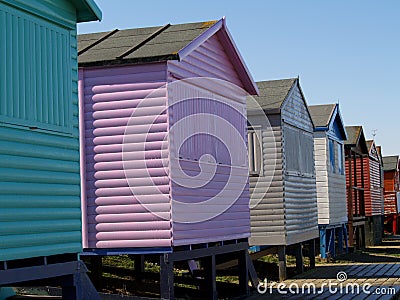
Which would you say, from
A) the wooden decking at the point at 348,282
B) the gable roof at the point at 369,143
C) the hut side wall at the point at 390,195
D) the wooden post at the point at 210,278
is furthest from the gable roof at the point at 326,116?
the hut side wall at the point at 390,195

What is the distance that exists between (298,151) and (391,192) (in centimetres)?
2966

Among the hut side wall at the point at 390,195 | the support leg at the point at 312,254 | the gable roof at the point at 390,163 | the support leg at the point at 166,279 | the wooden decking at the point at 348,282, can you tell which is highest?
the gable roof at the point at 390,163

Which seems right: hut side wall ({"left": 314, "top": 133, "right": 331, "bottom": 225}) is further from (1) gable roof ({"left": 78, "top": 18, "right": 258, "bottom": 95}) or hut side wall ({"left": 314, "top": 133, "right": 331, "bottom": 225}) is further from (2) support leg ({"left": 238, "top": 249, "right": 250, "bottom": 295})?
(1) gable roof ({"left": 78, "top": 18, "right": 258, "bottom": 95})

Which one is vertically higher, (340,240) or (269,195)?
(269,195)

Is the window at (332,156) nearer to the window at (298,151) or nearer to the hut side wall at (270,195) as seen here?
the window at (298,151)

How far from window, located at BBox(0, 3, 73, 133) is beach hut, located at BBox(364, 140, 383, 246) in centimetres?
2522

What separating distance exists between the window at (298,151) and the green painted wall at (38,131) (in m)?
9.56

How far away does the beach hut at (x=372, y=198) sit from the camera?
3334cm

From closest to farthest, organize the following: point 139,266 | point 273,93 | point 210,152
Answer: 1. point 210,152
2. point 139,266
3. point 273,93

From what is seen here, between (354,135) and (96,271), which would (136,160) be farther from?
(354,135)

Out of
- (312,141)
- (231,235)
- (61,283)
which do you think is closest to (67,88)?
(61,283)

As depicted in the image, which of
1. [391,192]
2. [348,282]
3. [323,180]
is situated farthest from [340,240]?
[391,192]

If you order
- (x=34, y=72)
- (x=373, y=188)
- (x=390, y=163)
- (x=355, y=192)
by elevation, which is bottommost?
(x=355, y=192)

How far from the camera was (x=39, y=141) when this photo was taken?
8625 millimetres
